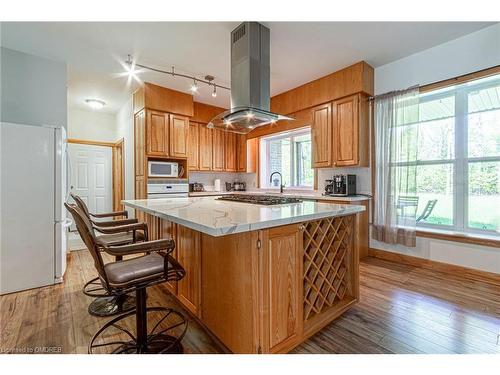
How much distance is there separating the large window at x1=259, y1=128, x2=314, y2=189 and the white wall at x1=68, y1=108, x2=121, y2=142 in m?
3.42

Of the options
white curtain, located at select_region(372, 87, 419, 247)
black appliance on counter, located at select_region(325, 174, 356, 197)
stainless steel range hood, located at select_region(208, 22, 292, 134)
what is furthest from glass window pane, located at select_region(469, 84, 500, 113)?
stainless steel range hood, located at select_region(208, 22, 292, 134)

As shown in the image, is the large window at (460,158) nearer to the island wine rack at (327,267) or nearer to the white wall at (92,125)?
the island wine rack at (327,267)

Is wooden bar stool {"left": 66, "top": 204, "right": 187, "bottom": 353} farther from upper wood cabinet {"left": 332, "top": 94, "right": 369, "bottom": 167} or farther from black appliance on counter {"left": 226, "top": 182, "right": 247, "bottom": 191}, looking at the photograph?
black appliance on counter {"left": 226, "top": 182, "right": 247, "bottom": 191}

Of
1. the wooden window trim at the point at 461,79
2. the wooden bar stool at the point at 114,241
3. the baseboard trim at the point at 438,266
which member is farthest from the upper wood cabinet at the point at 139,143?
the wooden window trim at the point at 461,79

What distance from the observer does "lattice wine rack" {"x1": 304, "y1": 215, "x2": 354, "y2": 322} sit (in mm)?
1739

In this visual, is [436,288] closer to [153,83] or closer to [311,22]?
[311,22]

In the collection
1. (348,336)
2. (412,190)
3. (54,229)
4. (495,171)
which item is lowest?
(348,336)

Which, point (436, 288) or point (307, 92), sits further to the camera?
point (307, 92)

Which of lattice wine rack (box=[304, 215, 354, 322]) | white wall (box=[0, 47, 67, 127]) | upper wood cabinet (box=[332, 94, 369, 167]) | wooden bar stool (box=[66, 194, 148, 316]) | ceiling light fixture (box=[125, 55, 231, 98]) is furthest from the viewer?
upper wood cabinet (box=[332, 94, 369, 167])

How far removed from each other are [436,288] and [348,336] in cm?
144
